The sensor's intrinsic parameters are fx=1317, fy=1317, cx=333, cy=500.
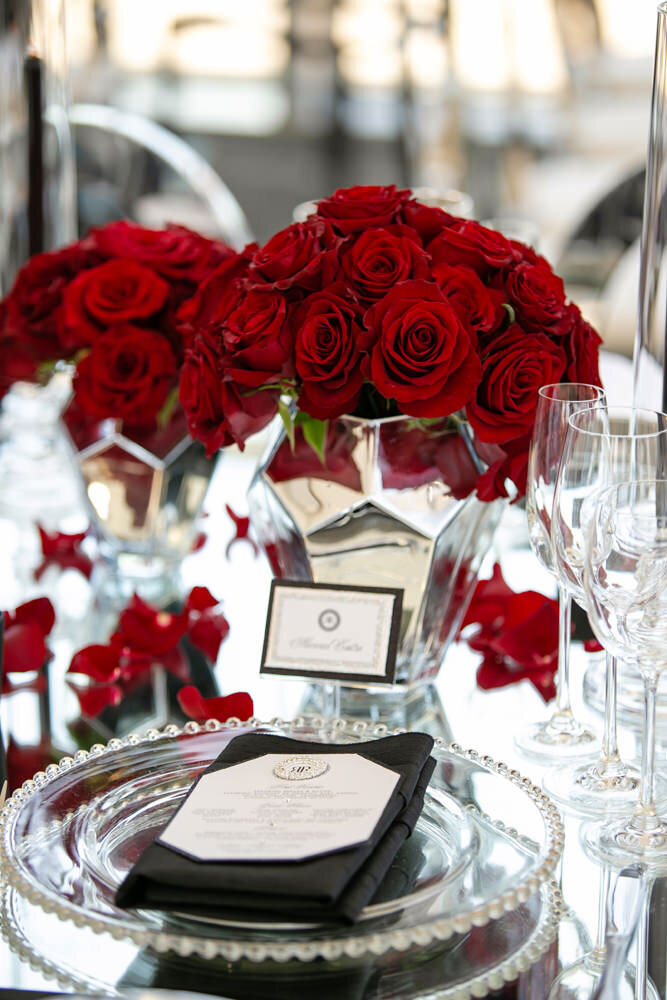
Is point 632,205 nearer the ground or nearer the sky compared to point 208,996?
nearer the sky

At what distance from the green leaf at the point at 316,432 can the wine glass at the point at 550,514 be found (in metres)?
0.18

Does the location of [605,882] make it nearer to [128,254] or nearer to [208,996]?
[208,996]

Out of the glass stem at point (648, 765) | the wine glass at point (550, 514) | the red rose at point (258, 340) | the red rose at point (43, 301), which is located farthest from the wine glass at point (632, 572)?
the red rose at point (43, 301)

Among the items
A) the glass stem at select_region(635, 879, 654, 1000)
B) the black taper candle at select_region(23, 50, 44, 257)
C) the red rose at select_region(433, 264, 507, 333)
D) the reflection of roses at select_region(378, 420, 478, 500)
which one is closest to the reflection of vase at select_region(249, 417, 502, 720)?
the reflection of roses at select_region(378, 420, 478, 500)

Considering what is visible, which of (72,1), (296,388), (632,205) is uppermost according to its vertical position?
(72,1)

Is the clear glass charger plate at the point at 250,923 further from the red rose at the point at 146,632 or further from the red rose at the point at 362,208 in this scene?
the red rose at the point at 362,208

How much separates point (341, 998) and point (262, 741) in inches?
8.0

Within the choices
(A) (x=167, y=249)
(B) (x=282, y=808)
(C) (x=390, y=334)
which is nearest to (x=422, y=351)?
(C) (x=390, y=334)

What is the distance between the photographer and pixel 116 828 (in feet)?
2.67

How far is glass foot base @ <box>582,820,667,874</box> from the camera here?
2.78 ft

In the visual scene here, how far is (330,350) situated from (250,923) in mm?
454

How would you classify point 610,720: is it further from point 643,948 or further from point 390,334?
point 390,334

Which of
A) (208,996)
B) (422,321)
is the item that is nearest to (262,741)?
(208,996)

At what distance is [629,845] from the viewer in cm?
86
